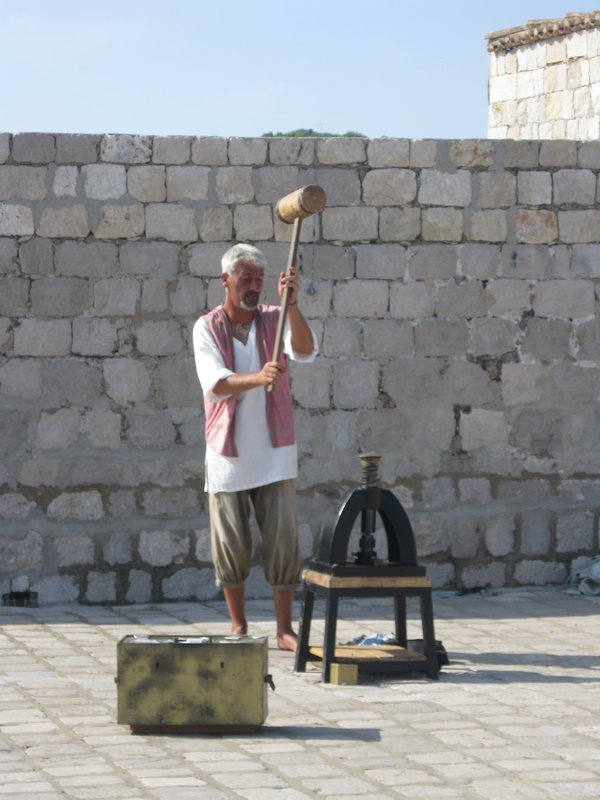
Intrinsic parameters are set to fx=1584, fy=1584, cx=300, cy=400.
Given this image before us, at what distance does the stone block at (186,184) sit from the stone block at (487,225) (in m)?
1.68

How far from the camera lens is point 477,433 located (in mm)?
9750

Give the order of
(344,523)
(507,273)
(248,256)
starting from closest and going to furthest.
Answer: (344,523) → (248,256) → (507,273)

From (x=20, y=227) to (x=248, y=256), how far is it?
2.26 meters

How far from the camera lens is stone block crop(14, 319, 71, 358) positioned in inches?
364

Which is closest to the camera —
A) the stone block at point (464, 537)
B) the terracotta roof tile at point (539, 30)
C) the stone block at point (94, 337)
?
the stone block at point (94, 337)

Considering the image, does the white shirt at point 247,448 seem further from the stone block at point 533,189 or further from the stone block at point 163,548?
the stone block at point 533,189

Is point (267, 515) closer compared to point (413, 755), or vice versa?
point (413, 755)

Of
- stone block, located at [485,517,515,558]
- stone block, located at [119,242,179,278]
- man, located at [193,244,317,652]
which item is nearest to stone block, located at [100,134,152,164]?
stone block, located at [119,242,179,278]

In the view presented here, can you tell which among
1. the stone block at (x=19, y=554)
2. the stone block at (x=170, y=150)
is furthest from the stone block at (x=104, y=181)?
the stone block at (x=19, y=554)

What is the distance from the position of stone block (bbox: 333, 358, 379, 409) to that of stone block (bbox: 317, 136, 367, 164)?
1206mm

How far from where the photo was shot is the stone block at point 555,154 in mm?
9867

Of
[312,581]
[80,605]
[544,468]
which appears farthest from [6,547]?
[544,468]

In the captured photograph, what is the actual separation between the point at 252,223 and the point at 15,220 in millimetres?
1394

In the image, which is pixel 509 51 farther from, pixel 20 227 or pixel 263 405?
pixel 263 405
